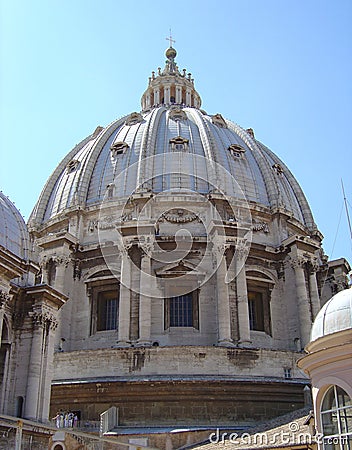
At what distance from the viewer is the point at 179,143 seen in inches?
1681

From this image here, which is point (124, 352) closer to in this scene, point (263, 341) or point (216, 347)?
point (216, 347)

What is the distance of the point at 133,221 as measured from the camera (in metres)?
35.9

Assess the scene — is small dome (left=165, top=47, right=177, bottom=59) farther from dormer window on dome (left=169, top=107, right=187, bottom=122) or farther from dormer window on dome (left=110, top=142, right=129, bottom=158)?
dormer window on dome (left=110, top=142, right=129, bottom=158)

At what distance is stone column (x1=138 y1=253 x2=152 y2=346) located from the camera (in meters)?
32.4

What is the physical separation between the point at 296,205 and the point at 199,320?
15.1 meters

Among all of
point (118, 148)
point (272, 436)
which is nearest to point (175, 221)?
→ point (118, 148)

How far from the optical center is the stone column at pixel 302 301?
35188mm

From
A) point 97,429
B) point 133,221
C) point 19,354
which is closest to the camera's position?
point 19,354

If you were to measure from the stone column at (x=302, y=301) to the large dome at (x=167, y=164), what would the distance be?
516 cm

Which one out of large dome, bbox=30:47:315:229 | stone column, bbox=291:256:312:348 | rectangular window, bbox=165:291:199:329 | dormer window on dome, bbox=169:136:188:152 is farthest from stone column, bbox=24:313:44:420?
dormer window on dome, bbox=169:136:188:152

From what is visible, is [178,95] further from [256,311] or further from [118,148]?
[256,311]

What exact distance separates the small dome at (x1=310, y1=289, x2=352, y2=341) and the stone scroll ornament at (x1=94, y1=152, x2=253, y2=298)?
651 inches

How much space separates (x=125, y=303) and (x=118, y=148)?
547 inches

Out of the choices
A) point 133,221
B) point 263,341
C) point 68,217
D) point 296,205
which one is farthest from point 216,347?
point 296,205
